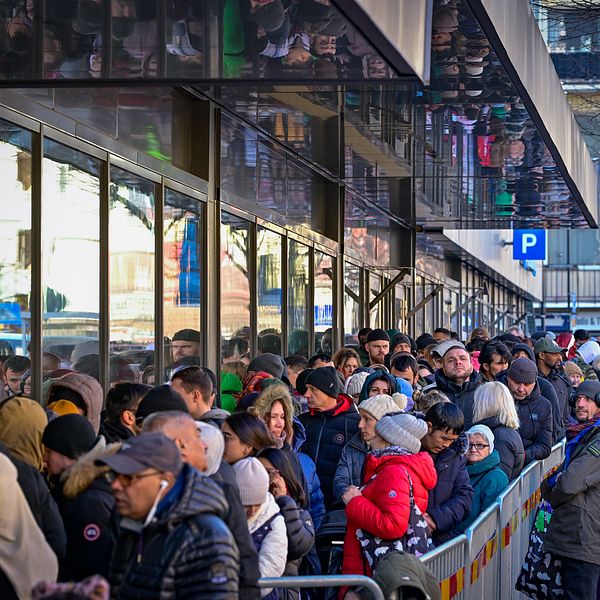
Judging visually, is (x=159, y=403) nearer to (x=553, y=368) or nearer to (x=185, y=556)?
(x=185, y=556)

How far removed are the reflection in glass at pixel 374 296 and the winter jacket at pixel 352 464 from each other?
654 inches

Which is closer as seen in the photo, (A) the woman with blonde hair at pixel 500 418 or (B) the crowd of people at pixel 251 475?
(B) the crowd of people at pixel 251 475

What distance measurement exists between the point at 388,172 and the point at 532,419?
810 cm

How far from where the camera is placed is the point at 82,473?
17.7 feet

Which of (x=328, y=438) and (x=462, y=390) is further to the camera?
(x=462, y=390)

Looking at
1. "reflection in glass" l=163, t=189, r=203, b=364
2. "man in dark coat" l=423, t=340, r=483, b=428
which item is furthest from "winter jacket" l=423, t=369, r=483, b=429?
"reflection in glass" l=163, t=189, r=203, b=364

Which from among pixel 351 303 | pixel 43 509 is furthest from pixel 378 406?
pixel 351 303

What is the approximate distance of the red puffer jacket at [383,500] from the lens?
Answer: 6613mm

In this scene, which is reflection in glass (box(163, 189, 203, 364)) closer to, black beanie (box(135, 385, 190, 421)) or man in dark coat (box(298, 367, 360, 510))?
man in dark coat (box(298, 367, 360, 510))

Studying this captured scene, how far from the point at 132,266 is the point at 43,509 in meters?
6.35

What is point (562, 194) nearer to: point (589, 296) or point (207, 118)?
point (207, 118)

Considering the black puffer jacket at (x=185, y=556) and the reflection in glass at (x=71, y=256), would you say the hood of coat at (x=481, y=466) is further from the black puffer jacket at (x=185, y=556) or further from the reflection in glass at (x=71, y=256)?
the black puffer jacket at (x=185, y=556)

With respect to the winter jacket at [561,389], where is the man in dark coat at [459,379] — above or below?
above

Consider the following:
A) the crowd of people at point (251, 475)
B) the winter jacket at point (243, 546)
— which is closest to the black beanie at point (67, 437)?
the crowd of people at point (251, 475)
